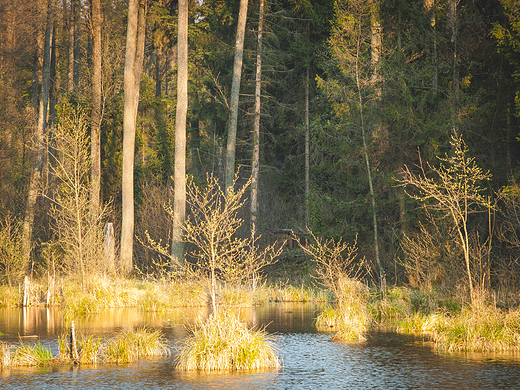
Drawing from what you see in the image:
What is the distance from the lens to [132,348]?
38.6 ft

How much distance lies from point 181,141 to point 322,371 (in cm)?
1554

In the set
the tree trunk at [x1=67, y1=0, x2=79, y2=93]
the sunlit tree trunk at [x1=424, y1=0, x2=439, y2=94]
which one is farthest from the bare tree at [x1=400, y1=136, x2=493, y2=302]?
the tree trunk at [x1=67, y1=0, x2=79, y2=93]

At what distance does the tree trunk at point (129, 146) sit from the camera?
25.4 m

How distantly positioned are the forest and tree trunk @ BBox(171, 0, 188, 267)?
54 mm

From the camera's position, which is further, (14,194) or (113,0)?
(113,0)

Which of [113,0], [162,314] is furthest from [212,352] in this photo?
[113,0]

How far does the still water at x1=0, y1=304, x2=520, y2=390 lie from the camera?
9.52 meters

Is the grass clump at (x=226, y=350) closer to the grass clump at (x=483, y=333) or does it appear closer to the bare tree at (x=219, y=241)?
the bare tree at (x=219, y=241)


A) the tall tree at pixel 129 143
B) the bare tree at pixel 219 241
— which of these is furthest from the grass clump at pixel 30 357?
the tall tree at pixel 129 143

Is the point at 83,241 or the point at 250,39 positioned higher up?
the point at 250,39

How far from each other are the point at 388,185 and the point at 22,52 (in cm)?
1951

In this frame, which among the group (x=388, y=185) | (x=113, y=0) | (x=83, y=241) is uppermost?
(x=113, y=0)

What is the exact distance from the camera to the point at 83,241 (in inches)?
836

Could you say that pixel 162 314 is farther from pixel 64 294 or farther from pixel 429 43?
pixel 429 43
